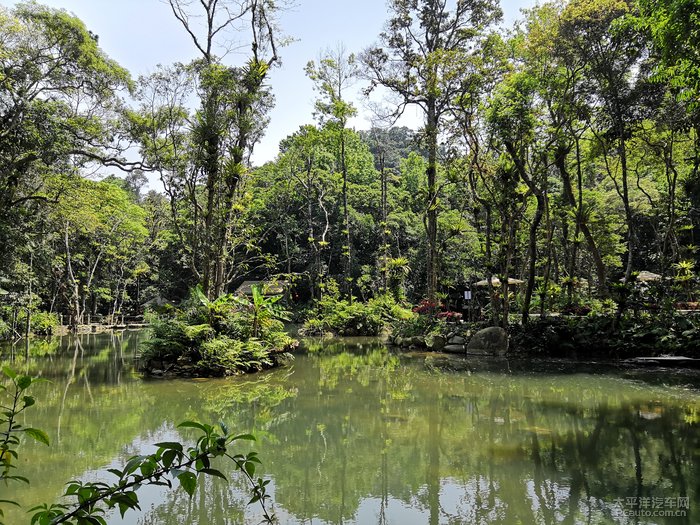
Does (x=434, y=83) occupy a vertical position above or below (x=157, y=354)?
above

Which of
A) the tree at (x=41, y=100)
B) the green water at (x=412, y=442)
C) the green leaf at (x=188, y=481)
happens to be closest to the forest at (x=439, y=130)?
the tree at (x=41, y=100)

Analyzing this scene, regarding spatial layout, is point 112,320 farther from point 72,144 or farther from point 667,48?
point 667,48

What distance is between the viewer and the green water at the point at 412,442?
3816 mm

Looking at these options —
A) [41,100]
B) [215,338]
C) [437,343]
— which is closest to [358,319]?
[437,343]

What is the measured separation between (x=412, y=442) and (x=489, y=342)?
8443 mm

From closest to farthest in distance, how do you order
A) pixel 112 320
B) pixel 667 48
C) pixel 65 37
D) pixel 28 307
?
pixel 667 48 → pixel 65 37 → pixel 28 307 → pixel 112 320

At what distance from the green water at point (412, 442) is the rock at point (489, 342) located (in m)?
2.80

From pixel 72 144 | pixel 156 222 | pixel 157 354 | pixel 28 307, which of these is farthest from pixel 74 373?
pixel 156 222

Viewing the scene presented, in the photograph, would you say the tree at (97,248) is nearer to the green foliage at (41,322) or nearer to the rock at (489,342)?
the green foliage at (41,322)

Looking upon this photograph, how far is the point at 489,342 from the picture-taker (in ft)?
43.5

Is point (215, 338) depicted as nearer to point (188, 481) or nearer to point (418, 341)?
point (418, 341)

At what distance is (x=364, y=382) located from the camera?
9.32m

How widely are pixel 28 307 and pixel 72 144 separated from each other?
7.75m

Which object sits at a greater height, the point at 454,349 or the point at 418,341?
the point at 418,341
